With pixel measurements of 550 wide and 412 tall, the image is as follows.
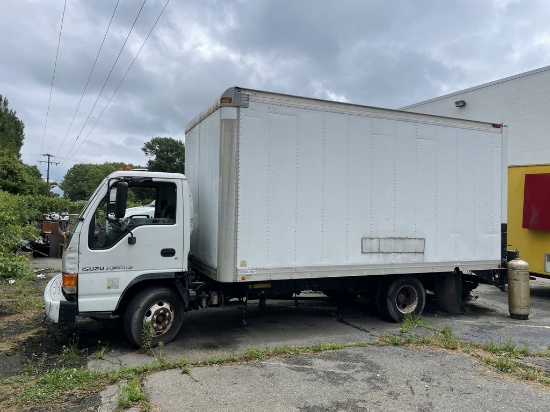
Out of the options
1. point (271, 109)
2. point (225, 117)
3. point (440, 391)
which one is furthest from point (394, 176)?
point (440, 391)

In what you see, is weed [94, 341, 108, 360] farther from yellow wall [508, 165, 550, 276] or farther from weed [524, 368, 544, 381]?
yellow wall [508, 165, 550, 276]

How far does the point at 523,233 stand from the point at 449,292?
13.9 feet

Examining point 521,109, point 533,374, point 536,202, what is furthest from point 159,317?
point 521,109

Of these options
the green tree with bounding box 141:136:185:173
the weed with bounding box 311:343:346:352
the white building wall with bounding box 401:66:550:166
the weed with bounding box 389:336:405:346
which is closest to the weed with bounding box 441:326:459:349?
the weed with bounding box 389:336:405:346

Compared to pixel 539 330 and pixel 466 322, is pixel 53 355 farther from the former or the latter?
pixel 539 330

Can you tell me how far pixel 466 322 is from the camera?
843 centimetres

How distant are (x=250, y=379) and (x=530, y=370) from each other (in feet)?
11.7

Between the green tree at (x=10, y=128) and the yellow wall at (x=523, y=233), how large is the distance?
32.7m

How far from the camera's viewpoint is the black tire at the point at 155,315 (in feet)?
19.8

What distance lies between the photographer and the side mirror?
5680 millimetres

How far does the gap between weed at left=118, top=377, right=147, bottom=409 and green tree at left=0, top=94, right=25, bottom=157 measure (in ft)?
108

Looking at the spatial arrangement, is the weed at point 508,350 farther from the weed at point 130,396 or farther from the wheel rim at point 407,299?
the weed at point 130,396

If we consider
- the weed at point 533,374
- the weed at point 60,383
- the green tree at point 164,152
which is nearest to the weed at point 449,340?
the weed at point 533,374

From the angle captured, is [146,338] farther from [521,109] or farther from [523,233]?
[521,109]
